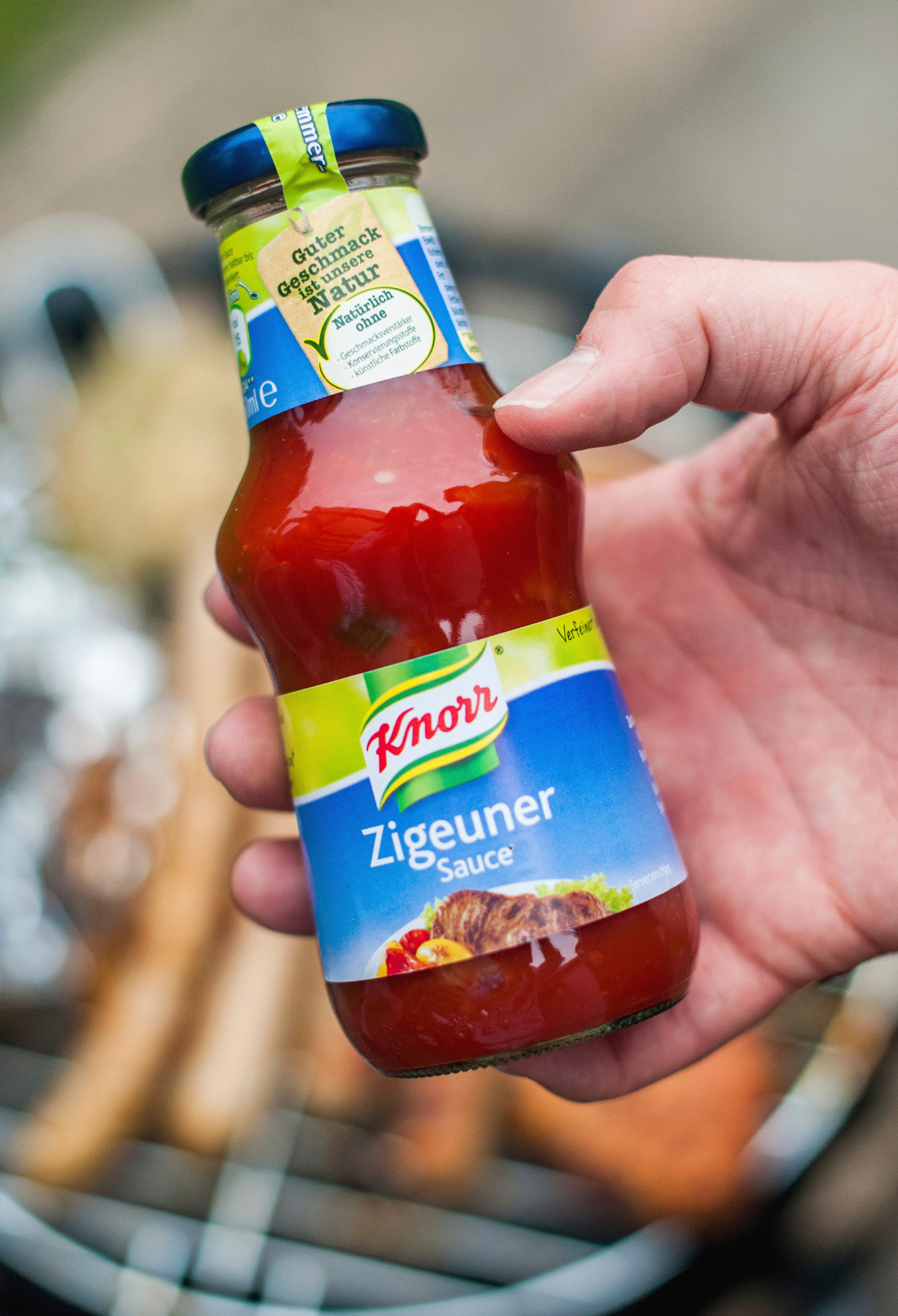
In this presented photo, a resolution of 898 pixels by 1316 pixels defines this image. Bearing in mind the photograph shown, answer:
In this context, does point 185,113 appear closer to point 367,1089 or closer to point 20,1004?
point 20,1004

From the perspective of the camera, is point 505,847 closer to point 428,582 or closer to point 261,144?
point 428,582

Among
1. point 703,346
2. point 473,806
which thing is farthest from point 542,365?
point 473,806

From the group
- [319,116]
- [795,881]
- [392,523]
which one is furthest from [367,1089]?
[319,116]

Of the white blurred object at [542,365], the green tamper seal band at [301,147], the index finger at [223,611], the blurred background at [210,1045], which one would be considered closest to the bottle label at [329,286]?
the green tamper seal band at [301,147]

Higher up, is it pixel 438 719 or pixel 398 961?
pixel 438 719

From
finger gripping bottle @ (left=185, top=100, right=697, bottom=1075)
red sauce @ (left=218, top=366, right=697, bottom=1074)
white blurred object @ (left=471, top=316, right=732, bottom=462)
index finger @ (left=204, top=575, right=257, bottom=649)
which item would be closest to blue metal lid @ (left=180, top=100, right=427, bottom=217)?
finger gripping bottle @ (left=185, top=100, right=697, bottom=1075)

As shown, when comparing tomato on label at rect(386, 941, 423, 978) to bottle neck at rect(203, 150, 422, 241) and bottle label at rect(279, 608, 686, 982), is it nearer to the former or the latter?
bottle label at rect(279, 608, 686, 982)

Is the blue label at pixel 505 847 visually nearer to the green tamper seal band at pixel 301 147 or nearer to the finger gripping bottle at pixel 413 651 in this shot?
the finger gripping bottle at pixel 413 651

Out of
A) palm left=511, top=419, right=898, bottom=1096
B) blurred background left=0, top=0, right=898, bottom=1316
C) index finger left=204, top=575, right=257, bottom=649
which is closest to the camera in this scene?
palm left=511, top=419, right=898, bottom=1096
